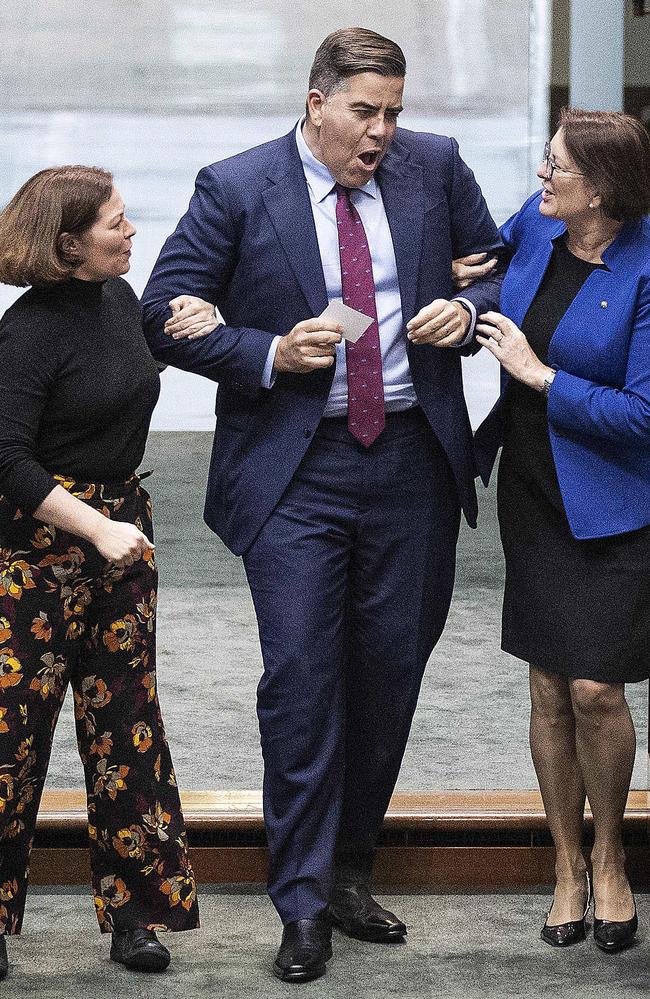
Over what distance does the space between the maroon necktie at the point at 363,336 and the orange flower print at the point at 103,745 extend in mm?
729

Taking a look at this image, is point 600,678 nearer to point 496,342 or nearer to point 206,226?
point 496,342

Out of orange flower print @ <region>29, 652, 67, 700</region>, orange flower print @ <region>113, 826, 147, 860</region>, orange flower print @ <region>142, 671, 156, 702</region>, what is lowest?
orange flower print @ <region>113, 826, 147, 860</region>

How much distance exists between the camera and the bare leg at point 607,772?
3182mm

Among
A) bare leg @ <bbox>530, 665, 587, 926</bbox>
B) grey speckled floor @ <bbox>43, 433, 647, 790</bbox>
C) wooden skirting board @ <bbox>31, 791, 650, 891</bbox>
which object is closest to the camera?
bare leg @ <bbox>530, 665, 587, 926</bbox>

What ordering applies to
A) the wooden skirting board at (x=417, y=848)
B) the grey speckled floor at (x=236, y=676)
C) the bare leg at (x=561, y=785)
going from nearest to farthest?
the bare leg at (x=561, y=785) < the wooden skirting board at (x=417, y=848) < the grey speckled floor at (x=236, y=676)

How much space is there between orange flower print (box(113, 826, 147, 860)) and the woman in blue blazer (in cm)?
79

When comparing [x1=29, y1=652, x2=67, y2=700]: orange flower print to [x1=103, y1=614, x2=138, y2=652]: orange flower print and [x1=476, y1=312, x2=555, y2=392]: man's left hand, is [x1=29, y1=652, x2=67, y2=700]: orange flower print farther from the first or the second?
[x1=476, y1=312, x2=555, y2=392]: man's left hand

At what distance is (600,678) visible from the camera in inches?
124

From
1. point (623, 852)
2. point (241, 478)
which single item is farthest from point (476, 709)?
point (241, 478)

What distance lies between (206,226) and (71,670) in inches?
33.7

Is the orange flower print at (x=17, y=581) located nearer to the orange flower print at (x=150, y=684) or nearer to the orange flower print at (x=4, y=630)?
the orange flower print at (x=4, y=630)

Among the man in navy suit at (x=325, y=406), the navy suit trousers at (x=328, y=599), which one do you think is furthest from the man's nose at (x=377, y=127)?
the navy suit trousers at (x=328, y=599)

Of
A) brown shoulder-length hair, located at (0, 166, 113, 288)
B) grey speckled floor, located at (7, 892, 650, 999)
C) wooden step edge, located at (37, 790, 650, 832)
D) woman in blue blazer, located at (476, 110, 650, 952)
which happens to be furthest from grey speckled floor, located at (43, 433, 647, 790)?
brown shoulder-length hair, located at (0, 166, 113, 288)

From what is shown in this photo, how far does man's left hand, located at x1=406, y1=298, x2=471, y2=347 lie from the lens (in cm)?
302
